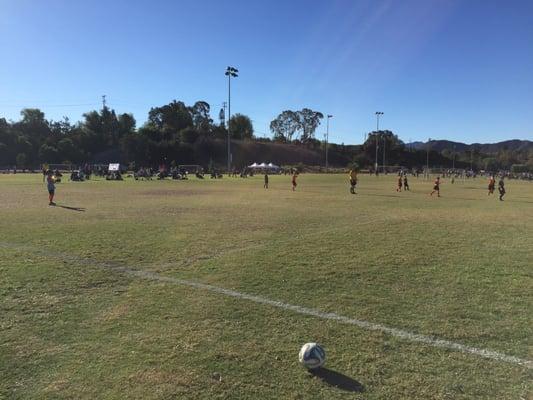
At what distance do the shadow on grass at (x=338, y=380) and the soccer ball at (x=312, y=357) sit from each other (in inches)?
2.6

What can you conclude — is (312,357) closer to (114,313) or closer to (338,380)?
(338,380)

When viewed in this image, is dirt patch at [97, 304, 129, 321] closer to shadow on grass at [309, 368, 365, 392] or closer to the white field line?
the white field line

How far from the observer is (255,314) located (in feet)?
18.9

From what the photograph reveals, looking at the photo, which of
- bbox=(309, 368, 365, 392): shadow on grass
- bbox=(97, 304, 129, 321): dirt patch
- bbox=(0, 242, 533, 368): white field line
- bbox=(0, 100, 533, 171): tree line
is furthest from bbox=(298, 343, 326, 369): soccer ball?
bbox=(0, 100, 533, 171): tree line

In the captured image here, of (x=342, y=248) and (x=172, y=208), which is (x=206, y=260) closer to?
(x=342, y=248)

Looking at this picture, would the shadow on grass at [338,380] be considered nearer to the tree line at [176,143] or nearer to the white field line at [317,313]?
the white field line at [317,313]

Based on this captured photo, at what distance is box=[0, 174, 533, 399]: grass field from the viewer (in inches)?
158

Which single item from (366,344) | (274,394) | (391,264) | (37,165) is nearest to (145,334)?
(274,394)

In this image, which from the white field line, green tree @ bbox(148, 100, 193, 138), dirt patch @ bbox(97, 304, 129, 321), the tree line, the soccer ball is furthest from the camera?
green tree @ bbox(148, 100, 193, 138)

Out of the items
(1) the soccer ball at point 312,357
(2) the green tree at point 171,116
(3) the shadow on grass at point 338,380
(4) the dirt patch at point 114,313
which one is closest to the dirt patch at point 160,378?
(1) the soccer ball at point 312,357

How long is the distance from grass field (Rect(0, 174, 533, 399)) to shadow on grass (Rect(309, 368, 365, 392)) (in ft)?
0.06

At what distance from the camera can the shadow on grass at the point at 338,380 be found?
3936mm

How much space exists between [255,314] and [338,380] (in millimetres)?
1865

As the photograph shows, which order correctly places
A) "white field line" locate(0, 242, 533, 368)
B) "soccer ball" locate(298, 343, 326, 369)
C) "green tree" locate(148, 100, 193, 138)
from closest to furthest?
"soccer ball" locate(298, 343, 326, 369) → "white field line" locate(0, 242, 533, 368) → "green tree" locate(148, 100, 193, 138)
